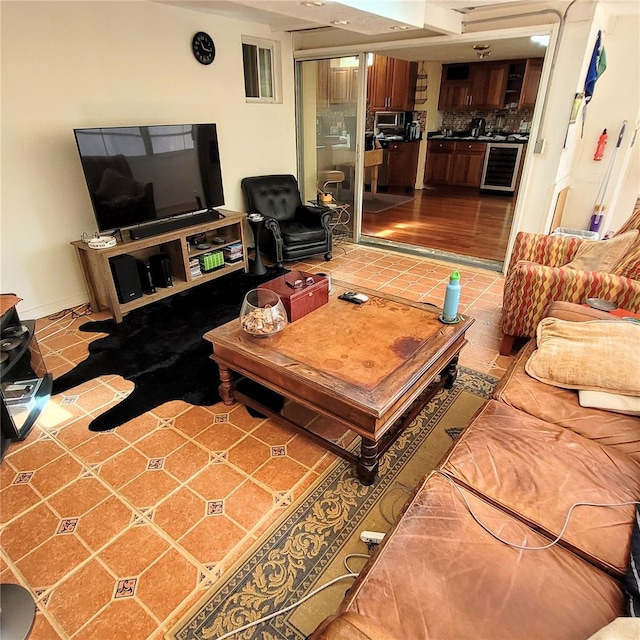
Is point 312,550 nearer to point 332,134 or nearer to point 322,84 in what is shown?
point 332,134

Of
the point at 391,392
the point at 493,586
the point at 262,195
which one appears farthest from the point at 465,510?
the point at 262,195

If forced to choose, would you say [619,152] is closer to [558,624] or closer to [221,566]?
[558,624]

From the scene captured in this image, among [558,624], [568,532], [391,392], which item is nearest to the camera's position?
[558,624]

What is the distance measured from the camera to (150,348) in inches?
116

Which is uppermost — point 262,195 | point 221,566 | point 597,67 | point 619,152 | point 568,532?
point 597,67

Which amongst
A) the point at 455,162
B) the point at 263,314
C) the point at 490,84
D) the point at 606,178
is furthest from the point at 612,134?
the point at 263,314

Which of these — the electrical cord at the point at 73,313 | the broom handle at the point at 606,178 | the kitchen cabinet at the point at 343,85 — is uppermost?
the kitchen cabinet at the point at 343,85

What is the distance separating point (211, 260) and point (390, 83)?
17.2 feet

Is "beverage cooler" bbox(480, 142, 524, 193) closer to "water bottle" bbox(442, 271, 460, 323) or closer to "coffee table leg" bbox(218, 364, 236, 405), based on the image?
"water bottle" bbox(442, 271, 460, 323)

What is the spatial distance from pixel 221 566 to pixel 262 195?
3756 mm

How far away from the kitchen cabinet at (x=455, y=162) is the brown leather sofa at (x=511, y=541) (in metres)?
7.30

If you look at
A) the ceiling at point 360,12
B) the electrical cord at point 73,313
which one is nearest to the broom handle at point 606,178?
the ceiling at point 360,12

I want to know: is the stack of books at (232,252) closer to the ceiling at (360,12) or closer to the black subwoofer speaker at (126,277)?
the black subwoofer speaker at (126,277)

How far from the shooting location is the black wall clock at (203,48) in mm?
3723
